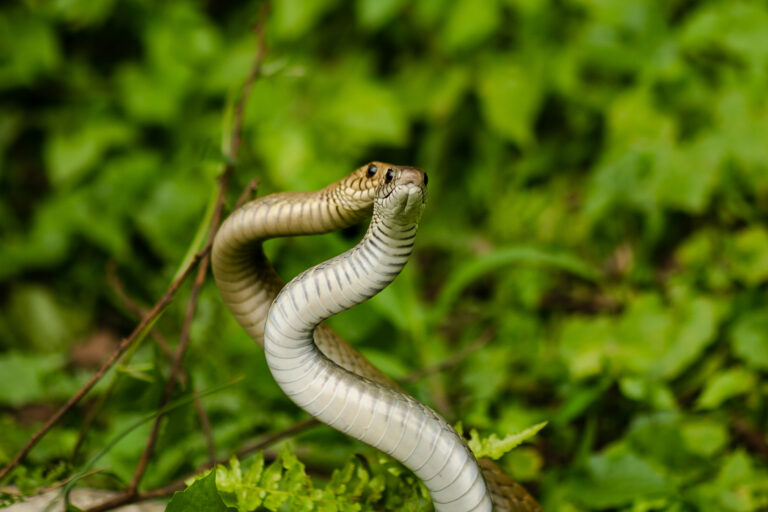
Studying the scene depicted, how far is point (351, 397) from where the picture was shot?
1.21 meters

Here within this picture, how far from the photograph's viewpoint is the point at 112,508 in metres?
1.63

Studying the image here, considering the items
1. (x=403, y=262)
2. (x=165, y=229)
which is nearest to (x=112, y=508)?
(x=403, y=262)

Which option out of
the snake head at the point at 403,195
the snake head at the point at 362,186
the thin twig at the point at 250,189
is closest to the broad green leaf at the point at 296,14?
the thin twig at the point at 250,189

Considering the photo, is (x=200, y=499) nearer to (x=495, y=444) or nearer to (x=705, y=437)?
(x=495, y=444)

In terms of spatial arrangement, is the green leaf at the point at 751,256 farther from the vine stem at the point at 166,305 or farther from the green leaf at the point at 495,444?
the vine stem at the point at 166,305

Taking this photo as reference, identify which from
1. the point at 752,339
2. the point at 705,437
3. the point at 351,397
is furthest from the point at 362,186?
the point at 752,339

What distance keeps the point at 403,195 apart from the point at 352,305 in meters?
0.21

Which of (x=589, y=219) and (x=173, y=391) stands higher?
(x=173, y=391)

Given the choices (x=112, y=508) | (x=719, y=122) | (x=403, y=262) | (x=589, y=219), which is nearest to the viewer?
(x=403, y=262)

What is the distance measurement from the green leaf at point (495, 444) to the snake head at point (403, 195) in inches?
23.0

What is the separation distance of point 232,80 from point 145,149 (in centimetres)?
72

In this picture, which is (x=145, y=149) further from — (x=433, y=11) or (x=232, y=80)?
(x=433, y=11)

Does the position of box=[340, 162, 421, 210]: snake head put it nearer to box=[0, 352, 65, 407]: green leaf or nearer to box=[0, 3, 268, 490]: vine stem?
box=[0, 3, 268, 490]: vine stem

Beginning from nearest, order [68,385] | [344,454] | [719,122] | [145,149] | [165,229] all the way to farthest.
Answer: [344,454] < [68,385] < [719,122] < [165,229] < [145,149]
